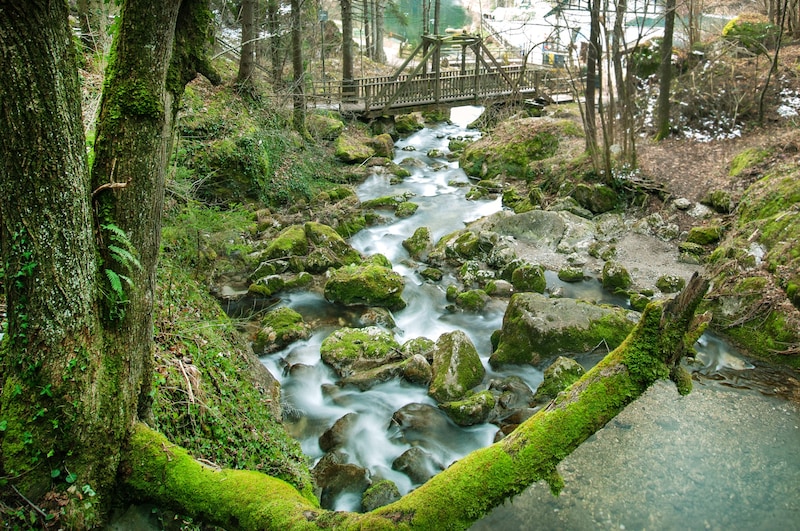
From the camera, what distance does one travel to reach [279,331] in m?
9.59

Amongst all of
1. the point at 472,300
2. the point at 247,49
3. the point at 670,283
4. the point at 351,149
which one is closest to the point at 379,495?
the point at 472,300

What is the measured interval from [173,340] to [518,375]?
17.1 feet

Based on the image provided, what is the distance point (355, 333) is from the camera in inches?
377

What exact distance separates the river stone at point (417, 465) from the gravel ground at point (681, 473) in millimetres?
1217

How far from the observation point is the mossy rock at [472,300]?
11070 millimetres

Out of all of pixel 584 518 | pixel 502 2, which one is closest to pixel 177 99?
pixel 584 518

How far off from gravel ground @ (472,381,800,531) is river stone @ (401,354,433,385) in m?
2.56

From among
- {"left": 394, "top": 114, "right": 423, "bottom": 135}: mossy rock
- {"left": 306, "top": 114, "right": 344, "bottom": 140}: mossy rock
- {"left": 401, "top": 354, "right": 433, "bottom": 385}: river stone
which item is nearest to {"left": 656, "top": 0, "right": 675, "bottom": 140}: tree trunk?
{"left": 306, "top": 114, "right": 344, "bottom": 140}: mossy rock

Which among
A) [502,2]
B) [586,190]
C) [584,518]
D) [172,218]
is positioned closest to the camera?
[584,518]

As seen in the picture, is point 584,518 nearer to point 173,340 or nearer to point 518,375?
point 518,375

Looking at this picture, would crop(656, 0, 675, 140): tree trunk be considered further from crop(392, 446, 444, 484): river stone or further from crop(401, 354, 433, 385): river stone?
crop(392, 446, 444, 484): river stone

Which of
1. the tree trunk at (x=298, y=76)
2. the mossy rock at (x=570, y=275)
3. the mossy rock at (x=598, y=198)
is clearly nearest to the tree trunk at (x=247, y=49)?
the tree trunk at (x=298, y=76)

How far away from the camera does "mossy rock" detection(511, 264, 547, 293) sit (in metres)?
11.5

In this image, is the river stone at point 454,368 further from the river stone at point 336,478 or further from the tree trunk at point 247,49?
the tree trunk at point 247,49
